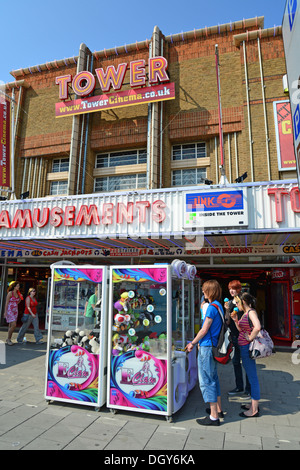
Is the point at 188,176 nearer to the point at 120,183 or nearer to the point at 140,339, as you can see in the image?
the point at 120,183

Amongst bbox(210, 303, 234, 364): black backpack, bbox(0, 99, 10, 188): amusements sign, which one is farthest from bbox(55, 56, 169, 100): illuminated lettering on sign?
bbox(210, 303, 234, 364): black backpack

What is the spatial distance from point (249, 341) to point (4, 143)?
1255cm

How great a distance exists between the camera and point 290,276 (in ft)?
32.7

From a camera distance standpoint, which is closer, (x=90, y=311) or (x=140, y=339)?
(x=140, y=339)

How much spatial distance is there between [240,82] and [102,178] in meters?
6.93

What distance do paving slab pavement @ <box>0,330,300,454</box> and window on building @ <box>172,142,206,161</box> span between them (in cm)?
930

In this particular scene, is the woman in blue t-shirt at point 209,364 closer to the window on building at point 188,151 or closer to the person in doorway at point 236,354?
the person in doorway at point 236,354

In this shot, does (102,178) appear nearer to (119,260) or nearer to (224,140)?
(119,260)

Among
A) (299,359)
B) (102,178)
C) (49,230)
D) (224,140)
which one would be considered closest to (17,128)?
(102,178)

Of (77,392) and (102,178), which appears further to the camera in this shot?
(102,178)

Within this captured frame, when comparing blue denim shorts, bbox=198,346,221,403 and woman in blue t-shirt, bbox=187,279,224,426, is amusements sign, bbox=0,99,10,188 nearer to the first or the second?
woman in blue t-shirt, bbox=187,279,224,426

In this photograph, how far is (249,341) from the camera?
4.54m

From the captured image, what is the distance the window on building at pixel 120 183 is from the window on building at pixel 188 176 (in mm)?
1363

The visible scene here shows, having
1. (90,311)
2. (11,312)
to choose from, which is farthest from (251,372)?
(11,312)
